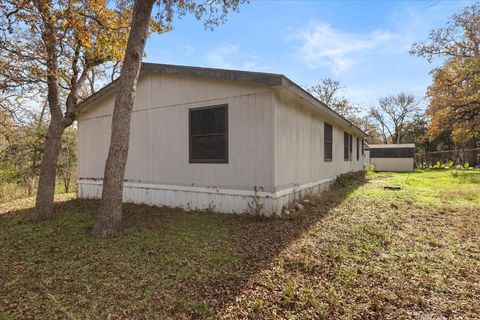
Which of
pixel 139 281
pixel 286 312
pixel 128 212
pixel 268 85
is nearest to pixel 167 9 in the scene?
pixel 268 85

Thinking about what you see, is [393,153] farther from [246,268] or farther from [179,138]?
[246,268]

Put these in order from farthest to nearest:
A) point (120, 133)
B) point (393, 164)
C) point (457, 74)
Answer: point (393, 164) → point (457, 74) → point (120, 133)

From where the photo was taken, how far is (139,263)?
12.6 feet

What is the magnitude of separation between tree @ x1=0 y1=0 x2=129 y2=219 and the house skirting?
7.15 feet

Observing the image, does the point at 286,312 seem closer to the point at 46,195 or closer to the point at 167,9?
the point at 46,195

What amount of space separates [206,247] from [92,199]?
623 centimetres

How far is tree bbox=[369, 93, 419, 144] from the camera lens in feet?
132

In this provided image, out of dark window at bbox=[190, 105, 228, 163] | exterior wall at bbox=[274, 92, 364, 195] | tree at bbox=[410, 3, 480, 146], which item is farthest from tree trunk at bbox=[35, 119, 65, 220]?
tree at bbox=[410, 3, 480, 146]

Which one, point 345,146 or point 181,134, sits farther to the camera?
point 345,146

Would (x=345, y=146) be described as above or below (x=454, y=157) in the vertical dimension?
above

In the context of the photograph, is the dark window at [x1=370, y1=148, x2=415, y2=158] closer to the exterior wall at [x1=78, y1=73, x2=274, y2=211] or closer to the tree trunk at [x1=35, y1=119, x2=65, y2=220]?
the exterior wall at [x1=78, y1=73, x2=274, y2=211]

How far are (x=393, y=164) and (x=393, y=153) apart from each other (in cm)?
83

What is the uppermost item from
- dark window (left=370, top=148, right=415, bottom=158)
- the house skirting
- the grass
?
dark window (left=370, top=148, right=415, bottom=158)

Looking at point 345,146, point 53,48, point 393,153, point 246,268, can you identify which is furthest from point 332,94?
point 246,268
